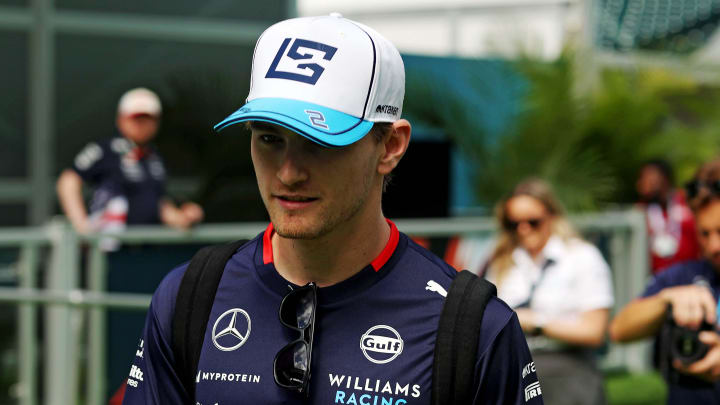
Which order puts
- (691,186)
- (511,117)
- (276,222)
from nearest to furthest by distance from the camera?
(276,222)
(691,186)
(511,117)

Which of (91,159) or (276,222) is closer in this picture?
(276,222)

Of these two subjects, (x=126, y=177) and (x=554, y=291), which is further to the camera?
(x=126, y=177)

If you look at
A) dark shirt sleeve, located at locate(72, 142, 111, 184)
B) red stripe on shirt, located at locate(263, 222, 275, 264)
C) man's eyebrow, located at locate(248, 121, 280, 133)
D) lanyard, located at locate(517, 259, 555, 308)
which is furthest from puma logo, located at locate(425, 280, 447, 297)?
dark shirt sleeve, located at locate(72, 142, 111, 184)

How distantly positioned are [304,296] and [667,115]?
11.6 metres

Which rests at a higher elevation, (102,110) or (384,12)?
(384,12)

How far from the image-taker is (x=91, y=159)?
677 centimetres

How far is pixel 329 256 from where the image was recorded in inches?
82.8

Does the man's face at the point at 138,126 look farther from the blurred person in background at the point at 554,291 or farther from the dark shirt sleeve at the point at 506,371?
the dark shirt sleeve at the point at 506,371

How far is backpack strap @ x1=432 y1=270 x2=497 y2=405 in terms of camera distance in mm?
1942

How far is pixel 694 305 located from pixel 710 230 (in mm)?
410

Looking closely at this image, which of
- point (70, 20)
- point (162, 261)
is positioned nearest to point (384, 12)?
point (70, 20)

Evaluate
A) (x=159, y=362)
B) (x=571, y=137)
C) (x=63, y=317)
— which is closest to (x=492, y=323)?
(x=159, y=362)

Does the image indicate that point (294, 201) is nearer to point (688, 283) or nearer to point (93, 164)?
point (688, 283)

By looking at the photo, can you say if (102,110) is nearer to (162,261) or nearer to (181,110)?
(181,110)
